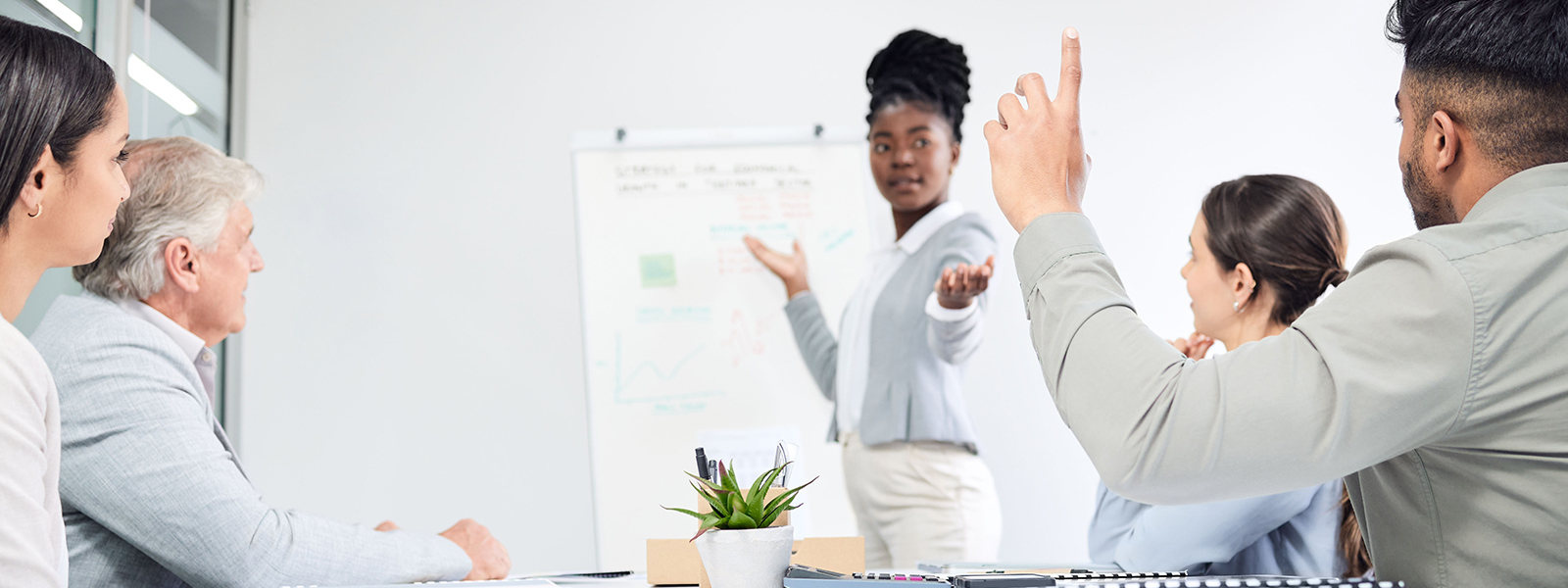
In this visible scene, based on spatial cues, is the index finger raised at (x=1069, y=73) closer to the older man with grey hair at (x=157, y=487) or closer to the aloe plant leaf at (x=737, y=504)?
the aloe plant leaf at (x=737, y=504)

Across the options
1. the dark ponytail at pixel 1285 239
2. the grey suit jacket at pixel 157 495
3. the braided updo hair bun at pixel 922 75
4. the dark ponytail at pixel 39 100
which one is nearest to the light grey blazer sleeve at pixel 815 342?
the braided updo hair bun at pixel 922 75

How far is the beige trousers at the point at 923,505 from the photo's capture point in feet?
7.77

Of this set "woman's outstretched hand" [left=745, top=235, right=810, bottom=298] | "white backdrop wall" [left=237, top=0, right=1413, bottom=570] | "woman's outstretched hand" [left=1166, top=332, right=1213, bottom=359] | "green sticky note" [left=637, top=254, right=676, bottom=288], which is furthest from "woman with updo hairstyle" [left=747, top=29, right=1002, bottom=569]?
"woman's outstretched hand" [left=1166, top=332, right=1213, bottom=359]

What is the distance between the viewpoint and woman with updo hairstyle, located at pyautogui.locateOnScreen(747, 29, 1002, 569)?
2.40 meters

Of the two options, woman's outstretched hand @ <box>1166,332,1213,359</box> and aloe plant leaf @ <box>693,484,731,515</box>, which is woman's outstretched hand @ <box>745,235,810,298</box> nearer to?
woman's outstretched hand @ <box>1166,332,1213,359</box>

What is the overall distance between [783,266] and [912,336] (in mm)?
465

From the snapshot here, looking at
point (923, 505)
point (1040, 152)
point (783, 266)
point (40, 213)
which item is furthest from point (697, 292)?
point (1040, 152)

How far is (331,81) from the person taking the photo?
3.11 metres

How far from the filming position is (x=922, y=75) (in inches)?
113

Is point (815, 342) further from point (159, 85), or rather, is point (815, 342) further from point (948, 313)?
point (159, 85)

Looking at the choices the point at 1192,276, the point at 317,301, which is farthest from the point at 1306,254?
the point at 317,301

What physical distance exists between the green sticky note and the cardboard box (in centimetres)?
168

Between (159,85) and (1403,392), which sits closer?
(1403,392)

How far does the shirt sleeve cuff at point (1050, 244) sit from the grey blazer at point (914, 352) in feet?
5.45
